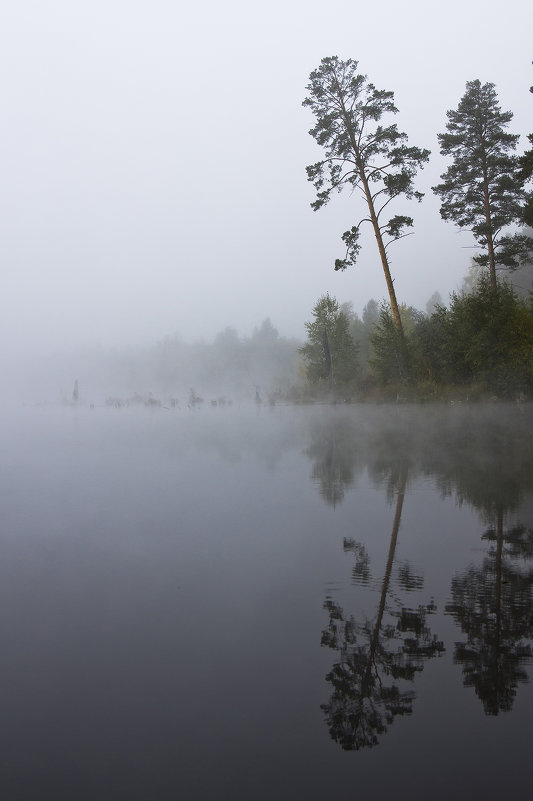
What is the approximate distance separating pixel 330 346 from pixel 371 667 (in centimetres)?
5385

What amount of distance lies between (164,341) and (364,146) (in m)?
114

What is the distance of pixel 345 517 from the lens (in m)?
6.51

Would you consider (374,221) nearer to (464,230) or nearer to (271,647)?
(464,230)

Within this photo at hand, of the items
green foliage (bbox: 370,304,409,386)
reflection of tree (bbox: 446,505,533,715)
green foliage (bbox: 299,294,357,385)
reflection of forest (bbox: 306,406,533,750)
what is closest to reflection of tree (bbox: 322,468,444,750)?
reflection of forest (bbox: 306,406,533,750)

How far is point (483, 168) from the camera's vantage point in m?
31.0

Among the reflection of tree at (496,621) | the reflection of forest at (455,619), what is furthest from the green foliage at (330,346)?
the reflection of tree at (496,621)

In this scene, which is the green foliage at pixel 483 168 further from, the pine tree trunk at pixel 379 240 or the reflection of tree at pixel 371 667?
the reflection of tree at pixel 371 667

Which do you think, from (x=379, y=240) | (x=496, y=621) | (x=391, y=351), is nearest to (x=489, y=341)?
(x=391, y=351)

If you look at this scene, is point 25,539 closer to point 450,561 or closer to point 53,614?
point 53,614

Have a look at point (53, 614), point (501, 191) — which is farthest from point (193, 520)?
point (501, 191)

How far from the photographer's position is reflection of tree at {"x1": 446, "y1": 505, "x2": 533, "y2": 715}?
281 cm

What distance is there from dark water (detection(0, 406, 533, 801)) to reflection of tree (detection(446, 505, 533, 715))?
0.6 inches

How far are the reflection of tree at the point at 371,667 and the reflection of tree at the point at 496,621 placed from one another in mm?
228

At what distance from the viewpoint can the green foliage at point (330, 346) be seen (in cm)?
5459
